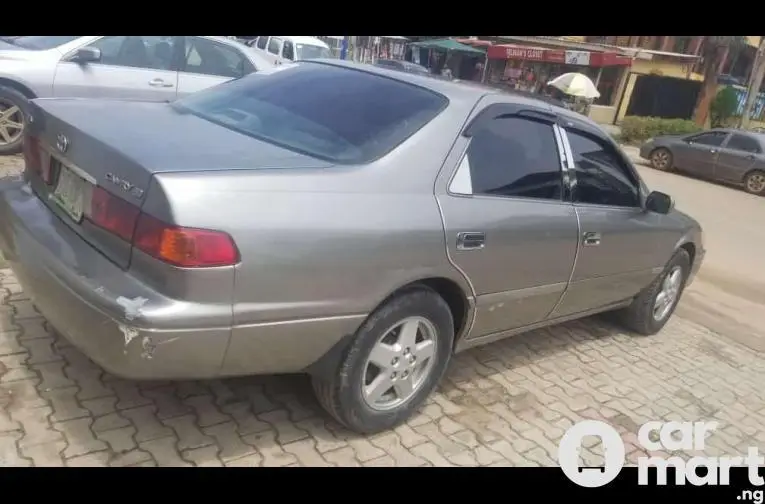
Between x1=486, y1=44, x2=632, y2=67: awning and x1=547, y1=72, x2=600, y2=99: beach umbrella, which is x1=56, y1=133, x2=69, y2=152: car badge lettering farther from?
x1=486, y1=44, x2=632, y2=67: awning

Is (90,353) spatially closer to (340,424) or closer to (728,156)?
(340,424)

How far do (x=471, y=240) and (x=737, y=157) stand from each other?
53.3 ft

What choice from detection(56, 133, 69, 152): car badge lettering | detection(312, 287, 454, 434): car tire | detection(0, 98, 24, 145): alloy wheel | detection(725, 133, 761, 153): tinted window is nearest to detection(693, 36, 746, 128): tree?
detection(725, 133, 761, 153): tinted window

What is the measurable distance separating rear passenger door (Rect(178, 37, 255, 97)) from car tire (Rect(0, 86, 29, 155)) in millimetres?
1635

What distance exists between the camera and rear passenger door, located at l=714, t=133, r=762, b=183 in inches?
644

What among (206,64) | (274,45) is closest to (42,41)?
(206,64)

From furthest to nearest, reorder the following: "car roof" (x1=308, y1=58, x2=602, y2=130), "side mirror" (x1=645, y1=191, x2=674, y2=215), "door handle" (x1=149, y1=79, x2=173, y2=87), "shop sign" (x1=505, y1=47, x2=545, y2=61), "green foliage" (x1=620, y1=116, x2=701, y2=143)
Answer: "shop sign" (x1=505, y1=47, x2=545, y2=61)
"green foliage" (x1=620, y1=116, x2=701, y2=143)
"door handle" (x1=149, y1=79, x2=173, y2=87)
"side mirror" (x1=645, y1=191, x2=674, y2=215)
"car roof" (x1=308, y1=58, x2=602, y2=130)

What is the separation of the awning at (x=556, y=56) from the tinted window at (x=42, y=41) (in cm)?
2444

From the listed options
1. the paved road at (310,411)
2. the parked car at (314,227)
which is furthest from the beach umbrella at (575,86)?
the parked car at (314,227)

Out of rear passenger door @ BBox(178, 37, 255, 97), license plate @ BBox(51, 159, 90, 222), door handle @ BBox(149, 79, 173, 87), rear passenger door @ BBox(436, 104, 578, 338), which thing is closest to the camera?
license plate @ BBox(51, 159, 90, 222)

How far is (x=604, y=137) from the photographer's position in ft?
13.5

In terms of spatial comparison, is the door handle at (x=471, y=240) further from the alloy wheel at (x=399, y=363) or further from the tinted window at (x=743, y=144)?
the tinted window at (x=743, y=144)
